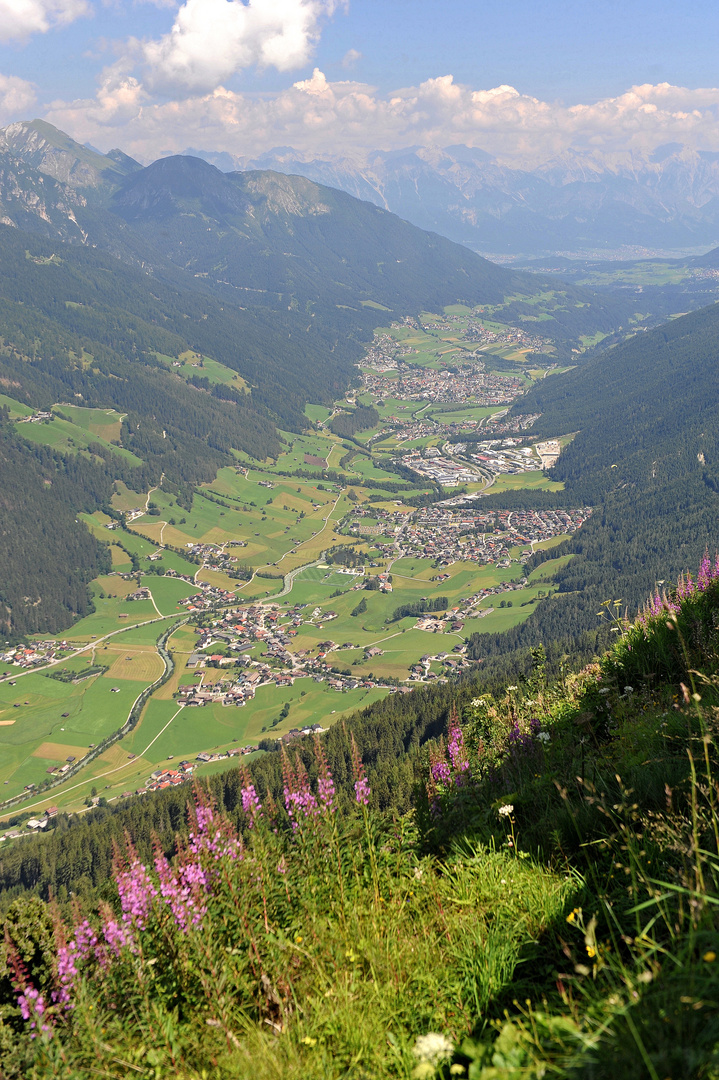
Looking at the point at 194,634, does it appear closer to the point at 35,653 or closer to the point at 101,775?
the point at 35,653

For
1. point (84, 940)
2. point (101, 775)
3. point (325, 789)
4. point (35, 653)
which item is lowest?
point (101, 775)

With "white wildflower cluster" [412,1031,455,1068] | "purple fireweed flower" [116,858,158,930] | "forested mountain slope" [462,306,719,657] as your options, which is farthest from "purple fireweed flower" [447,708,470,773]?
"forested mountain slope" [462,306,719,657]

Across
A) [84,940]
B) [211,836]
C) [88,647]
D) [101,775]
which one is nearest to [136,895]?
[211,836]

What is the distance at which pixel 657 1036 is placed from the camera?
7.94 ft

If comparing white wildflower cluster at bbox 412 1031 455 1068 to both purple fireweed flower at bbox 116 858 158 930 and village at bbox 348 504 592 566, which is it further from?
village at bbox 348 504 592 566

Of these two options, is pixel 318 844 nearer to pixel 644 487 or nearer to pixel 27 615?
pixel 27 615

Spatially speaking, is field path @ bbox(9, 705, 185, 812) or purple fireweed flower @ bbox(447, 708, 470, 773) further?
field path @ bbox(9, 705, 185, 812)

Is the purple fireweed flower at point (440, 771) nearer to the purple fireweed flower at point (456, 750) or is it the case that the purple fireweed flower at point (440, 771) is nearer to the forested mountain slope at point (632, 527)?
the purple fireweed flower at point (456, 750)

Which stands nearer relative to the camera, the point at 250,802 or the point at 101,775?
the point at 250,802

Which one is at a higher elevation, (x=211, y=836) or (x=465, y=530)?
(x=211, y=836)

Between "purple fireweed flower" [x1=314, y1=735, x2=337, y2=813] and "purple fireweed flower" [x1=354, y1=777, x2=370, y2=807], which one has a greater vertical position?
"purple fireweed flower" [x1=314, y1=735, x2=337, y2=813]

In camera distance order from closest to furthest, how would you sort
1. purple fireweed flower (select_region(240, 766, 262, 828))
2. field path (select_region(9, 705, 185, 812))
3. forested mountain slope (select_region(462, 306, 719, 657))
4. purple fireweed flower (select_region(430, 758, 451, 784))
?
purple fireweed flower (select_region(240, 766, 262, 828)) → purple fireweed flower (select_region(430, 758, 451, 784)) → field path (select_region(9, 705, 185, 812)) → forested mountain slope (select_region(462, 306, 719, 657))

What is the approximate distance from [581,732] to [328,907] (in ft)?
12.8

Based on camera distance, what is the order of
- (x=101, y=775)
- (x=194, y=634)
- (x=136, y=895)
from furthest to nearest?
(x=194, y=634), (x=101, y=775), (x=136, y=895)
